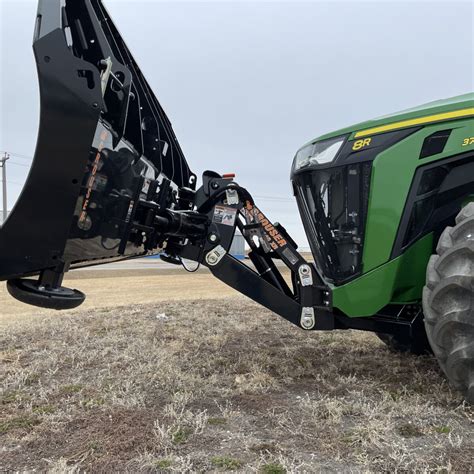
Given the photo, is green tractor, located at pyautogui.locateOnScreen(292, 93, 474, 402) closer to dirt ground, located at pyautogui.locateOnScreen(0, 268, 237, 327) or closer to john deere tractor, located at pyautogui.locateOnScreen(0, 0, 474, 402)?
john deere tractor, located at pyautogui.locateOnScreen(0, 0, 474, 402)

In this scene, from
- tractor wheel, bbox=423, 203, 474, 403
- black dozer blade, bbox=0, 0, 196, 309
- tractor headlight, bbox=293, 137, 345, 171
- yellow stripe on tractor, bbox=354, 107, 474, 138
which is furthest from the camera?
tractor headlight, bbox=293, 137, 345, 171

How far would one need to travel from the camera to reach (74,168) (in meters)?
2.86

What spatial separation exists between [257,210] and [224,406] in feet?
5.14

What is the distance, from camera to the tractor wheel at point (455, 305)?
2.94m

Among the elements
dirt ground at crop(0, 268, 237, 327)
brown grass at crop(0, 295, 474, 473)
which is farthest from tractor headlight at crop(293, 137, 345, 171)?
dirt ground at crop(0, 268, 237, 327)

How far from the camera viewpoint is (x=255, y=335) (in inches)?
231

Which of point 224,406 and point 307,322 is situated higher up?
point 307,322

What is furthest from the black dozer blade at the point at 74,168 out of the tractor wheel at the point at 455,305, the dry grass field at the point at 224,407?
the tractor wheel at the point at 455,305

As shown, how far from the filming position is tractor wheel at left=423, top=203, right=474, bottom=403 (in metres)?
2.94

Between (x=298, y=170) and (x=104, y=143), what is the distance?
67.4 inches

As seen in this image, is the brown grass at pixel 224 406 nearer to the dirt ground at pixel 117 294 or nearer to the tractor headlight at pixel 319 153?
the tractor headlight at pixel 319 153

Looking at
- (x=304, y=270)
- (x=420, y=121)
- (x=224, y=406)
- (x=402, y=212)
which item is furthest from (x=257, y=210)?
(x=224, y=406)

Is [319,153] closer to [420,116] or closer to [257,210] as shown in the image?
[257,210]

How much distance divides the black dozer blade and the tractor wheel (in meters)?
2.03
